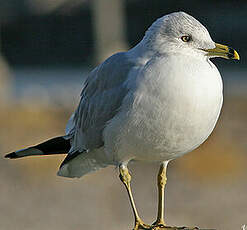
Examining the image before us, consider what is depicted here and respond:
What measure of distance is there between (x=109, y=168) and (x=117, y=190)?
0.51 meters

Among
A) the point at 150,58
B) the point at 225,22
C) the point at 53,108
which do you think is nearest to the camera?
the point at 150,58

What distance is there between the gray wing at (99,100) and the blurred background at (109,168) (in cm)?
259

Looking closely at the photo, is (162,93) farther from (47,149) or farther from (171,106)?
(47,149)

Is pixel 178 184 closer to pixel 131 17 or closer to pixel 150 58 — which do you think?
pixel 150 58

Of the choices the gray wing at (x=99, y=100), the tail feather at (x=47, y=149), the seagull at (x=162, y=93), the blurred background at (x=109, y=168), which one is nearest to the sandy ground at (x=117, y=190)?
the blurred background at (x=109, y=168)

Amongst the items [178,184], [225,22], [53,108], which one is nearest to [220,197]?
[178,184]

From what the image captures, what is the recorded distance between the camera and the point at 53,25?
12516 mm

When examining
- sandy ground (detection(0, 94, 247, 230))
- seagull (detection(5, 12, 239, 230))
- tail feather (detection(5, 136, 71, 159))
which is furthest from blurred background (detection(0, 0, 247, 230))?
seagull (detection(5, 12, 239, 230))

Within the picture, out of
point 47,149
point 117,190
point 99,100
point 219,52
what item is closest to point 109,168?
point 117,190

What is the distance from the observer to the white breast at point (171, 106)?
272 centimetres

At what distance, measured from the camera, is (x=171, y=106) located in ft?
8.95

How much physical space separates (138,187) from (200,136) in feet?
12.3

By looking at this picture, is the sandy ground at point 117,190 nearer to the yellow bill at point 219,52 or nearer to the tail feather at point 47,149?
the tail feather at point 47,149

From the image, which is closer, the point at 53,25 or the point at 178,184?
the point at 178,184
